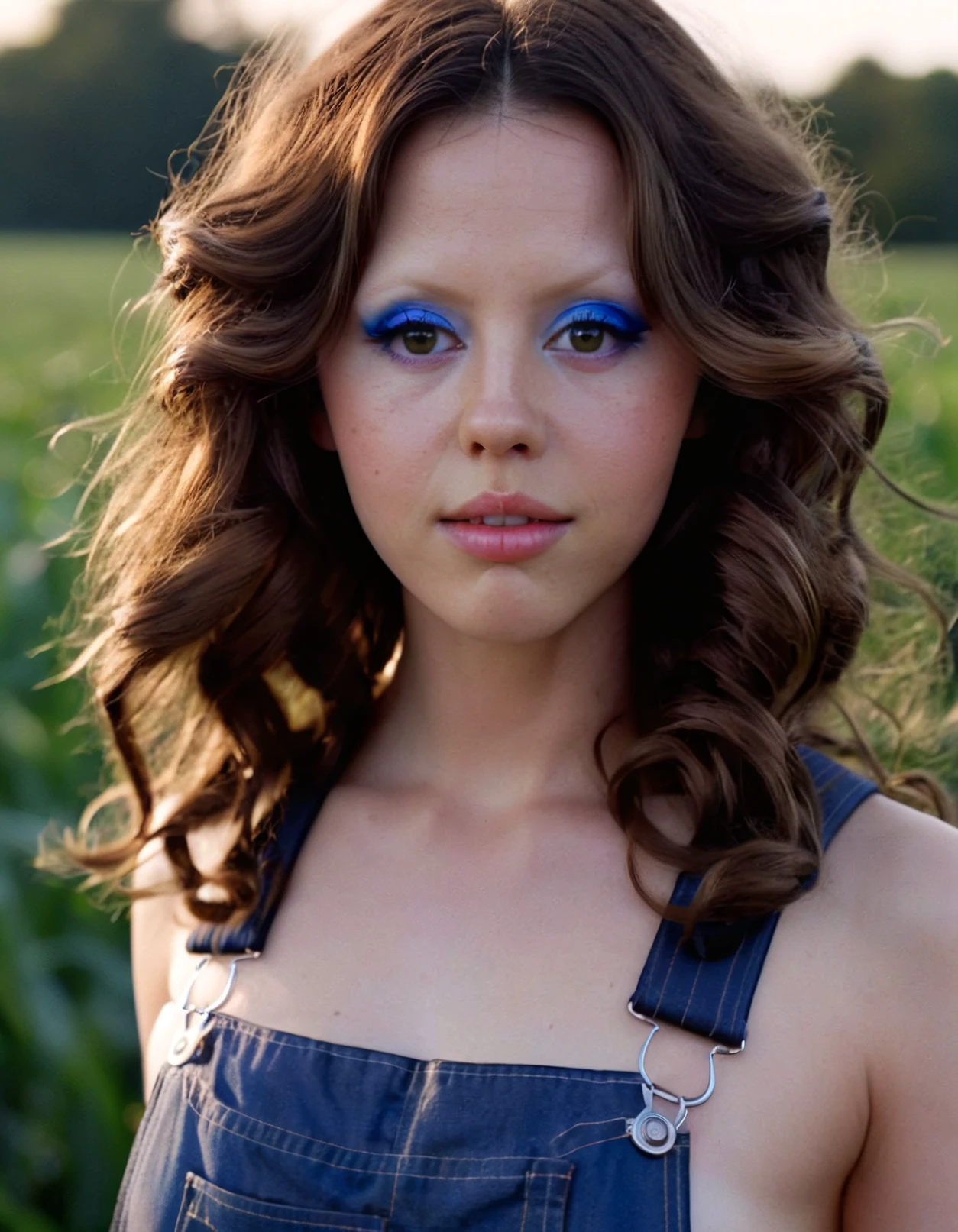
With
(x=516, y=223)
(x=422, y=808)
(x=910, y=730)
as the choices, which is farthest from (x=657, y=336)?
(x=910, y=730)

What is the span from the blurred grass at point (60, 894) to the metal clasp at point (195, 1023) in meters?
0.92

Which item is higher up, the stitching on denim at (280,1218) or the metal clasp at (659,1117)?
the metal clasp at (659,1117)

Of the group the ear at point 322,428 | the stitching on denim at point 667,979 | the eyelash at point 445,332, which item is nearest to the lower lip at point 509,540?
the eyelash at point 445,332

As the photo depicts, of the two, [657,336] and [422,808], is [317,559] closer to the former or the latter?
[422,808]

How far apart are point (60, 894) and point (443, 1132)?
6.71 feet

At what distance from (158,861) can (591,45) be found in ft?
4.36

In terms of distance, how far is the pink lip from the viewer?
1720mm

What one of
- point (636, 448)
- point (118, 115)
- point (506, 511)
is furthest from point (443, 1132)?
point (118, 115)

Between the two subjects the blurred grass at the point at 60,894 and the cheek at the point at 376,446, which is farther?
the blurred grass at the point at 60,894

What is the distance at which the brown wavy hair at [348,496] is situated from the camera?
5.79ft

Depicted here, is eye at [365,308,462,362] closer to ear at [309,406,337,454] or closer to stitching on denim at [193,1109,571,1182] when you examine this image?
ear at [309,406,337,454]

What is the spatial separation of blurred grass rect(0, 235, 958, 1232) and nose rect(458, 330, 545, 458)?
0.80m

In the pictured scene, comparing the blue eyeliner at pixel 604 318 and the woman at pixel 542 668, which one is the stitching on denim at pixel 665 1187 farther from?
the blue eyeliner at pixel 604 318

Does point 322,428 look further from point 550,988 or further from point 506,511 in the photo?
point 550,988
